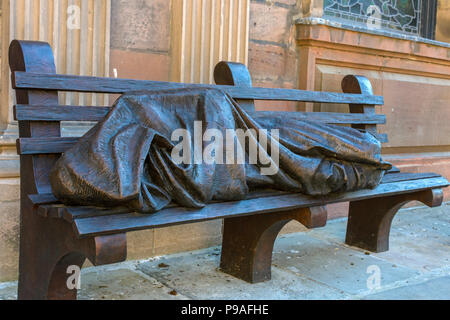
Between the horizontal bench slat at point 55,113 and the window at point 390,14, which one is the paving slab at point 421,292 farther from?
the window at point 390,14

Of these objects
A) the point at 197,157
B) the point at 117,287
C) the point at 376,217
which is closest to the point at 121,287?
the point at 117,287

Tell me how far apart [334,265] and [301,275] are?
0.29 meters

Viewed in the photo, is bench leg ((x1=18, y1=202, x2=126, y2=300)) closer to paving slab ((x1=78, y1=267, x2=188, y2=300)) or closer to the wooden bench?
the wooden bench

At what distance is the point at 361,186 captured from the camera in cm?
269

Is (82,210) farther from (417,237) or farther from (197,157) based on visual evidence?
(417,237)

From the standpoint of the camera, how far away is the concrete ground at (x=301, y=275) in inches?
102

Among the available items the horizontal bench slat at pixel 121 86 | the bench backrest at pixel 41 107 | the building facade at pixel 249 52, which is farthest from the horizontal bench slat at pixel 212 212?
the building facade at pixel 249 52

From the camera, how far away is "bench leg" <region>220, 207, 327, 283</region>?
101 inches

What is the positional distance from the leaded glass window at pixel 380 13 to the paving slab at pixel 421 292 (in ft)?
8.49

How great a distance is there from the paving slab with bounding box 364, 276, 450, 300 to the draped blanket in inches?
21.5

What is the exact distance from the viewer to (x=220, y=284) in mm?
2713

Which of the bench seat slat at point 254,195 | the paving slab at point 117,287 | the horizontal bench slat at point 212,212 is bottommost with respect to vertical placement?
the paving slab at point 117,287
